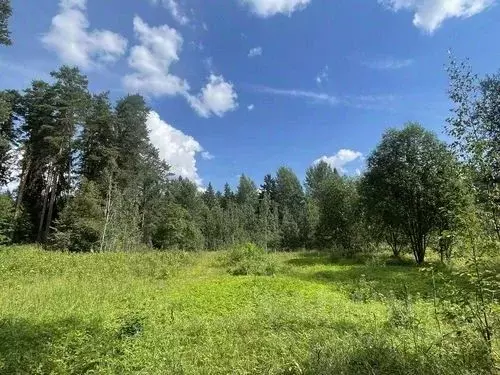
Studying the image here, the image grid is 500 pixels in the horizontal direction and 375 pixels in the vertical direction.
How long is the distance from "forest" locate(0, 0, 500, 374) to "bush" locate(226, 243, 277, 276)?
0.37 ft

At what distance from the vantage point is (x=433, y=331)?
6.61m

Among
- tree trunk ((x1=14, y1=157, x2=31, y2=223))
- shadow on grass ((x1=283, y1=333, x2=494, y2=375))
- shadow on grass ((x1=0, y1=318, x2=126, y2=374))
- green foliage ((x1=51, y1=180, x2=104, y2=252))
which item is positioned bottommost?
shadow on grass ((x1=0, y1=318, x2=126, y2=374))

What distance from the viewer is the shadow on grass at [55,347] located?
5.95m

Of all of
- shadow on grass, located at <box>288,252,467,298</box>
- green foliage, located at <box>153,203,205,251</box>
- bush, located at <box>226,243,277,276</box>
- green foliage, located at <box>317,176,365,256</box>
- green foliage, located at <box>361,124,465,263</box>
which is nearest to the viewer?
shadow on grass, located at <box>288,252,467,298</box>

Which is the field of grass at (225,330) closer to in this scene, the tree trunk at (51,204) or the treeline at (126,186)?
the treeline at (126,186)

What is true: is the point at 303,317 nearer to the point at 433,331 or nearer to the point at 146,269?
the point at 433,331

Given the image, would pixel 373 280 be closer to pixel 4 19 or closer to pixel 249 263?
pixel 249 263

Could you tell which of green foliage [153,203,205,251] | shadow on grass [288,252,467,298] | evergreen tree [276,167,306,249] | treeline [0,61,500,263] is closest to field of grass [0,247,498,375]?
shadow on grass [288,252,467,298]

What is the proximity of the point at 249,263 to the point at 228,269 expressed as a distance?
1.24 metres

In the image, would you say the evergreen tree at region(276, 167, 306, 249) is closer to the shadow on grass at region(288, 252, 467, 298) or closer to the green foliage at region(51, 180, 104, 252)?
the green foliage at region(51, 180, 104, 252)

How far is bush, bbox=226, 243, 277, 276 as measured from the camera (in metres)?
18.6

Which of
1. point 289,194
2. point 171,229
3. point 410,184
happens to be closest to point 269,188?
point 289,194

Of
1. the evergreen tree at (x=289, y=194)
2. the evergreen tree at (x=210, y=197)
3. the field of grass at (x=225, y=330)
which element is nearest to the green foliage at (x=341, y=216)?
the field of grass at (x=225, y=330)

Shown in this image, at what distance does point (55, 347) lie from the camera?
21.4 ft
